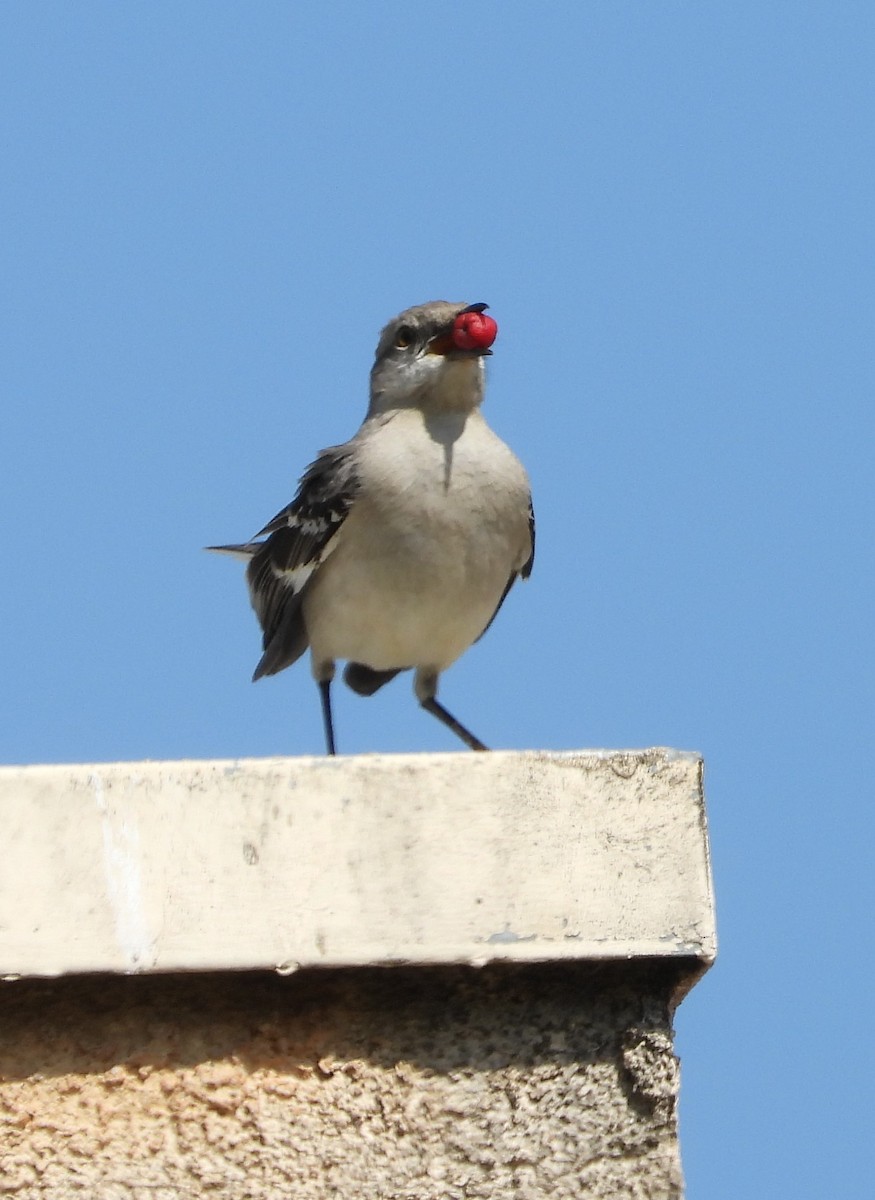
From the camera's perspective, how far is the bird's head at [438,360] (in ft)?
21.9

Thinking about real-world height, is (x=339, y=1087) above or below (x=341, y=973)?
below

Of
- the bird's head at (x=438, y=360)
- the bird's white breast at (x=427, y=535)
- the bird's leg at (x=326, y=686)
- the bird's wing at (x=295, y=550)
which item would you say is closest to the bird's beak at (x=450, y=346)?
the bird's head at (x=438, y=360)

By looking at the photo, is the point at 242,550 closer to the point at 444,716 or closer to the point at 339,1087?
the point at 444,716

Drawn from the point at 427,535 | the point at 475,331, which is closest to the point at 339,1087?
the point at 427,535

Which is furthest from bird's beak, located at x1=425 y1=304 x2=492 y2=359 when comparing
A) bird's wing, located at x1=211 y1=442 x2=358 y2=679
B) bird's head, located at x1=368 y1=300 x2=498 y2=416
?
bird's wing, located at x1=211 y1=442 x2=358 y2=679

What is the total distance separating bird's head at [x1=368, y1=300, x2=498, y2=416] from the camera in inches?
263

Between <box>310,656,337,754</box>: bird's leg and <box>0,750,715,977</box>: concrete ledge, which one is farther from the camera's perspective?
<box>310,656,337,754</box>: bird's leg

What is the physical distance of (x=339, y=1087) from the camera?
10.1 ft

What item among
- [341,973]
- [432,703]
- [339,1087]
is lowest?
[339,1087]

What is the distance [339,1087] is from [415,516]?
3.59 metres

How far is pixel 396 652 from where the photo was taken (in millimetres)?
6934

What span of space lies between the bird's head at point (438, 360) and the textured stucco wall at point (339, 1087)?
12.4ft

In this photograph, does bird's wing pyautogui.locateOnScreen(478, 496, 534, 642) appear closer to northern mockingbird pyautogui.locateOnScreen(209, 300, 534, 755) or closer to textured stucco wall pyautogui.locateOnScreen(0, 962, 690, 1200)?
northern mockingbird pyautogui.locateOnScreen(209, 300, 534, 755)

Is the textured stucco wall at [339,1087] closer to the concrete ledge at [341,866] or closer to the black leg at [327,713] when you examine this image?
the concrete ledge at [341,866]
